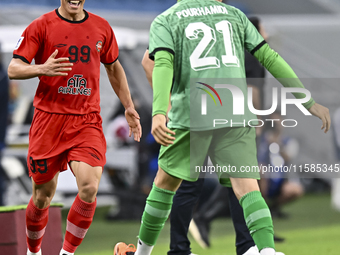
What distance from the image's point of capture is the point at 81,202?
353cm

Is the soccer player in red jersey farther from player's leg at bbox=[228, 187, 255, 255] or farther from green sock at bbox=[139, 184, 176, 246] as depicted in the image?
player's leg at bbox=[228, 187, 255, 255]

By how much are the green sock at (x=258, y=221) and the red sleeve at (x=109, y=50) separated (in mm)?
1405

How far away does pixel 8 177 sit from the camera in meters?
7.76

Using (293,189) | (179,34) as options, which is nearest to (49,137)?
(179,34)

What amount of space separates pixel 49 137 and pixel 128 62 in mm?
5008

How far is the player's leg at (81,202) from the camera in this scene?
3441mm

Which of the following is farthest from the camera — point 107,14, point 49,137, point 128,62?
point 107,14

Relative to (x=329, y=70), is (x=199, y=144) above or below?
above

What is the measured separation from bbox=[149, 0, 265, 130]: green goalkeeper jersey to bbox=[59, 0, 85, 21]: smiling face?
23.7 inches

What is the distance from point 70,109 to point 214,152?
3.24 feet

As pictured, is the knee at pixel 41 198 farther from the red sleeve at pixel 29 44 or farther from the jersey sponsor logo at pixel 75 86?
the red sleeve at pixel 29 44

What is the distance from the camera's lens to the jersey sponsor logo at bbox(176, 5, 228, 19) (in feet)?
10.7

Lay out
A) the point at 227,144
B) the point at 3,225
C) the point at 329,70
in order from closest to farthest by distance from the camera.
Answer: the point at 227,144 → the point at 3,225 → the point at 329,70

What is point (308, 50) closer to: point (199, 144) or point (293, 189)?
point (293, 189)
